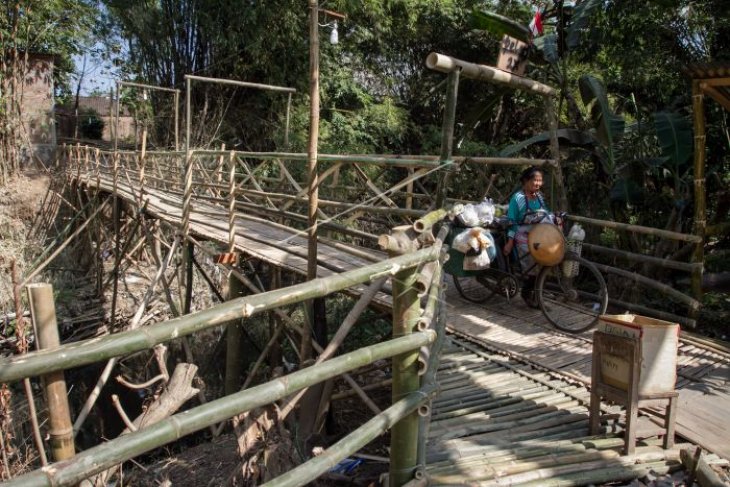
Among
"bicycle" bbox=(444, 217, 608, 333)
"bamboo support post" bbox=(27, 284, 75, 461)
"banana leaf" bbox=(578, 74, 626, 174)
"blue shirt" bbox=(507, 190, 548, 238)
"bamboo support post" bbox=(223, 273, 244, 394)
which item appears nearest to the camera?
"bamboo support post" bbox=(27, 284, 75, 461)

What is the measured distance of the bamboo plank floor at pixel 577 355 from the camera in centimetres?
317

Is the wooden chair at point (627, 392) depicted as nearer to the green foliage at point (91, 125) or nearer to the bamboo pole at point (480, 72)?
the bamboo pole at point (480, 72)

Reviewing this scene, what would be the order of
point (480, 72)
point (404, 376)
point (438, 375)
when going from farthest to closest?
1. point (480, 72)
2. point (438, 375)
3. point (404, 376)

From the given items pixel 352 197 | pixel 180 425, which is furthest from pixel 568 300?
pixel 180 425

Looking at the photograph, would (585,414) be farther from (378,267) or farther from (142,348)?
(142,348)

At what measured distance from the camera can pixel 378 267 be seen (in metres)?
1.99

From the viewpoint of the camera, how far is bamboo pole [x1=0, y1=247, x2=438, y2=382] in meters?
1.30

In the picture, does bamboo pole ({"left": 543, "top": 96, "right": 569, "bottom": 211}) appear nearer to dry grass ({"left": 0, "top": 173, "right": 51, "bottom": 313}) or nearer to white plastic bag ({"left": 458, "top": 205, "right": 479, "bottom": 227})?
white plastic bag ({"left": 458, "top": 205, "right": 479, "bottom": 227})

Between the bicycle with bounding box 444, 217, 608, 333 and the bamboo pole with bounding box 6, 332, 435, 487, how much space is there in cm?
314

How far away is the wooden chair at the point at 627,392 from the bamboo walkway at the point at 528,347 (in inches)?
7.2

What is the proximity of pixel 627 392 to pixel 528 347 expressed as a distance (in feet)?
4.81

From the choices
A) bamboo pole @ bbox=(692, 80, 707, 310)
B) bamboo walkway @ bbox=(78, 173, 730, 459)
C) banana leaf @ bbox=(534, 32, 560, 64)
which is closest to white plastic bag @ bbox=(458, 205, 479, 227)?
bamboo walkway @ bbox=(78, 173, 730, 459)

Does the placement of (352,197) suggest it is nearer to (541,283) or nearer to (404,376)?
(541,283)

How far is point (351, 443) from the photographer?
6.00 ft
